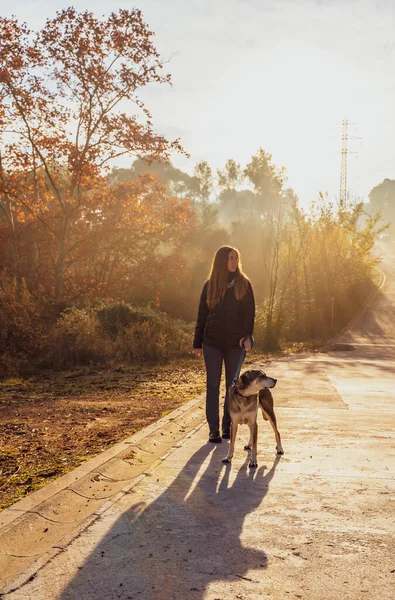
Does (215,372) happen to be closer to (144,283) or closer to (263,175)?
(144,283)

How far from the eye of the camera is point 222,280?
793 centimetres

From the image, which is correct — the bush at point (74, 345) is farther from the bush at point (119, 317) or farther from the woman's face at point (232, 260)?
the woman's face at point (232, 260)

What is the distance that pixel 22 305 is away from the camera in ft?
58.7

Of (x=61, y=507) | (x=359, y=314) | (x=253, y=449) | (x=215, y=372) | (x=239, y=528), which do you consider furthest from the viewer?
(x=359, y=314)

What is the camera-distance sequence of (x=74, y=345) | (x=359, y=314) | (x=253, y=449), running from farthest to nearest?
(x=359, y=314), (x=74, y=345), (x=253, y=449)

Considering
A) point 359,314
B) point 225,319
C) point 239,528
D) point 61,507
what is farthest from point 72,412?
point 359,314

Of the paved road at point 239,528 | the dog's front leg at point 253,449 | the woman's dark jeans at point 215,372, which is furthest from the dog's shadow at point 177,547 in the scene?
the woman's dark jeans at point 215,372

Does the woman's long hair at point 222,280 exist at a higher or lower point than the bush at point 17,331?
higher

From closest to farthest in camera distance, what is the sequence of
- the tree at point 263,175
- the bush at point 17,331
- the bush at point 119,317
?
1. the bush at point 17,331
2. the bush at point 119,317
3. the tree at point 263,175

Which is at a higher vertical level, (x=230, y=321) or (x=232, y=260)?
(x=232, y=260)

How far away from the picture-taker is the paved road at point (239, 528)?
12.6 ft

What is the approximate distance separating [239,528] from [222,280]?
355 centimetres

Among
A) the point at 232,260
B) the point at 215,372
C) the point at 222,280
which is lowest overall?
the point at 215,372

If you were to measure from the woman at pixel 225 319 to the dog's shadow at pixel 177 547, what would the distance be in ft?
6.10
